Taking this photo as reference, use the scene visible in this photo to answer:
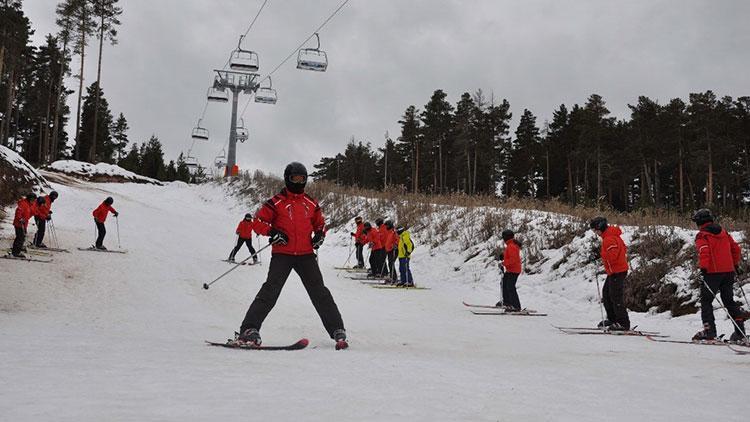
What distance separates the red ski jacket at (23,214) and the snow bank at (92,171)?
90.1 ft

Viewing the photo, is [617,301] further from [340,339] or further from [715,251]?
[340,339]

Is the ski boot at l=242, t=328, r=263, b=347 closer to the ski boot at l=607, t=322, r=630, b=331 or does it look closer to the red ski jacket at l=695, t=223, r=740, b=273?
the ski boot at l=607, t=322, r=630, b=331

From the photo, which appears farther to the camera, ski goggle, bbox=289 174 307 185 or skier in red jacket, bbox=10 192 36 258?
skier in red jacket, bbox=10 192 36 258

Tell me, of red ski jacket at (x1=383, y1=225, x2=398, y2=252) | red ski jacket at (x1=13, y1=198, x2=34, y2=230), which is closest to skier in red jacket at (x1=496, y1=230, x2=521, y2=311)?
red ski jacket at (x1=383, y1=225, x2=398, y2=252)

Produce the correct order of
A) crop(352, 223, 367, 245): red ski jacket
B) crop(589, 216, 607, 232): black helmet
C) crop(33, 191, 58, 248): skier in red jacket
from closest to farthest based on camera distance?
crop(589, 216, 607, 232): black helmet < crop(33, 191, 58, 248): skier in red jacket < crop(352, 223, 367, 245): red ski jacket

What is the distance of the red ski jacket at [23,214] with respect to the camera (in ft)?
41.3

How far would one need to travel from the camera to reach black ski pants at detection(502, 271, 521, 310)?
10937mm

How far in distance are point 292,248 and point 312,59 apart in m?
17.8

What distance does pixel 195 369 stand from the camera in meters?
3.97

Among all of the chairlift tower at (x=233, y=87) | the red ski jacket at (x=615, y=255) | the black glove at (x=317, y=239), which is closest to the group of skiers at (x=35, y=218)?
the black glove at (x=317, y=239)

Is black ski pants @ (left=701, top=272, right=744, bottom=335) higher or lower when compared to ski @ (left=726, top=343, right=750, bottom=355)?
higher

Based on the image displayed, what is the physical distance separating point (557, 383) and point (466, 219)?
15.2 metres

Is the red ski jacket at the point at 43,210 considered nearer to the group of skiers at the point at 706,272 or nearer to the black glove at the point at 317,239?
the black glove at the point at 317,239

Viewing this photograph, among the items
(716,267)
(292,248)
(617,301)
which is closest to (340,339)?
(292,248)
